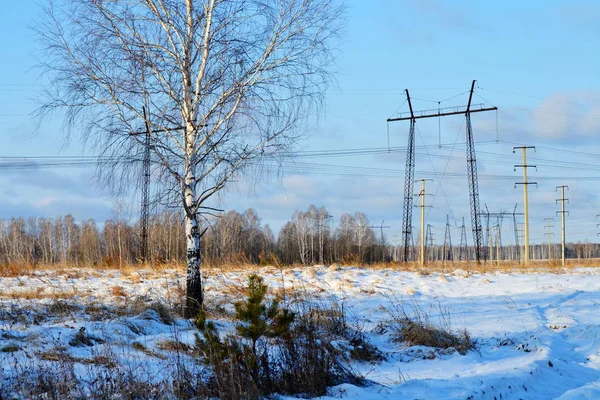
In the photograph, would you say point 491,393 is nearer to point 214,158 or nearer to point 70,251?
point 214,158

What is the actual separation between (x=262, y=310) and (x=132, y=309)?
17.7 ft

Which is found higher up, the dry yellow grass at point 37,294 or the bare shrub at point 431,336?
the dry yellow grass at point 37,294

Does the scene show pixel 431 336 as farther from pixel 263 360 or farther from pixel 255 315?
pixel 255 315

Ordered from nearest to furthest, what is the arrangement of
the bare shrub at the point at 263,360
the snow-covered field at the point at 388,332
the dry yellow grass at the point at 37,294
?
the bare shrub at the point at 263,360 < the snow-covered field at the point at 388,332 < the dry yellow grass at the point at 37,294

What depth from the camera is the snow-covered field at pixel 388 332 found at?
672 centimetres

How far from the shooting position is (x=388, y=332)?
10117 mm

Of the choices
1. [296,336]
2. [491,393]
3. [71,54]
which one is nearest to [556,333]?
[491,393]

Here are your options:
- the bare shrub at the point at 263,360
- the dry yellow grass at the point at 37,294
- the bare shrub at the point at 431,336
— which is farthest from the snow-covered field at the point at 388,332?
the bare shrub at the point at 263,360

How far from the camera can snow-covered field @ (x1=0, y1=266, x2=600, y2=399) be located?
22.0ft

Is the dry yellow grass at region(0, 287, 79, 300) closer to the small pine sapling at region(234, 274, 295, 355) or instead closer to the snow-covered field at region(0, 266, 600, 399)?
the snow-covered field at region(0, 266, 600, 399)

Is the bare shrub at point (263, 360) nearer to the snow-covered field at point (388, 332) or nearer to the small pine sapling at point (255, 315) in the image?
the small pine sapling at point (255, 315)

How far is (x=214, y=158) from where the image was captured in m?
11.1

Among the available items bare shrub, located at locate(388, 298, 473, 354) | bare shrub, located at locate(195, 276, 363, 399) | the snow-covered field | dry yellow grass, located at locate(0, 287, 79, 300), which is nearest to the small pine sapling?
bare shrub, located at locate(195, 276, 363, 399)

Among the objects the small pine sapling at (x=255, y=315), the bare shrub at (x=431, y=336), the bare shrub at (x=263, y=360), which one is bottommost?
the bare shrub at (x=431, y=336)
